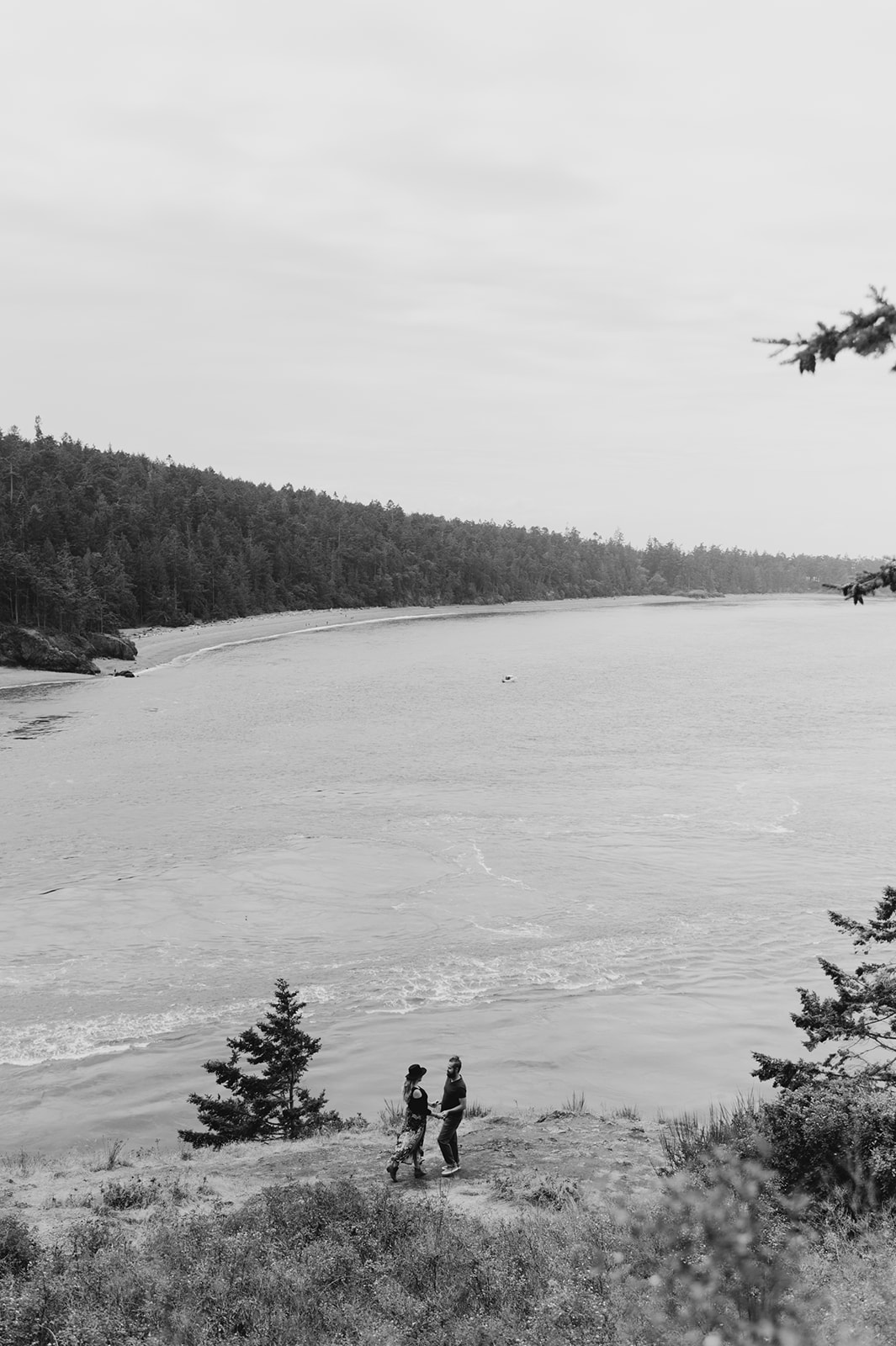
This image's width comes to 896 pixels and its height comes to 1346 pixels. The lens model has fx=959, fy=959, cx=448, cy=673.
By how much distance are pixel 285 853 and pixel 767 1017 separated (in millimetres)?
17653

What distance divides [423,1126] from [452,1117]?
0.40 meters

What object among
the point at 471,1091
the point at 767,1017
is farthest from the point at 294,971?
the point at 767,1017

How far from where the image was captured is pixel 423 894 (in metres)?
28.8

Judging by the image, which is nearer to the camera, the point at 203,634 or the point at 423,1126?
the point at 423,1126

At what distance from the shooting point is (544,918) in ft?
88.5

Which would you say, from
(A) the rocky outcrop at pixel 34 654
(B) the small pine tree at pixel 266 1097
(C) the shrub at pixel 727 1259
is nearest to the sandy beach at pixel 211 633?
(A) the rocky outcrop at pixel 34 654

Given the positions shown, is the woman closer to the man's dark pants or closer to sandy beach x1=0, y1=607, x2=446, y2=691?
the man's dark pants

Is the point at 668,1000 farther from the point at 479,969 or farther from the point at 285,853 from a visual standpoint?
the point at 285,853

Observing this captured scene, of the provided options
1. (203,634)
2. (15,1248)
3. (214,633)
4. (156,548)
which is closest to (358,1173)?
(15,1248)

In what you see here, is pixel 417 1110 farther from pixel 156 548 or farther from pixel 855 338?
pixel 156 548

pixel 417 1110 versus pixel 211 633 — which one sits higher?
pixel 211 633

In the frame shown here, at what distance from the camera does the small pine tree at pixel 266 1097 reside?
15.6 metres

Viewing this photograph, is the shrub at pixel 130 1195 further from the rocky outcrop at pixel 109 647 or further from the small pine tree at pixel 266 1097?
the rocky outcrop at pixel 109 647

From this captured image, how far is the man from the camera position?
12.7 meters
